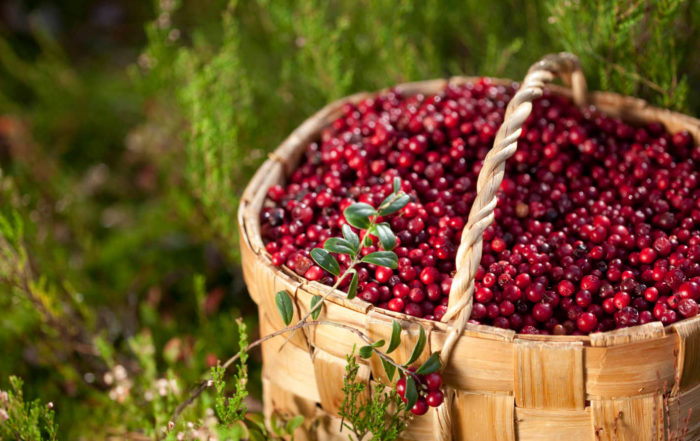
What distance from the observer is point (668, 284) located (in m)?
1.20

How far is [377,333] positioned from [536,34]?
1.50m

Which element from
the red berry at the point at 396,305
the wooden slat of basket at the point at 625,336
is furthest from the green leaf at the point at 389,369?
the wooden slat of basket at the point at 625,336

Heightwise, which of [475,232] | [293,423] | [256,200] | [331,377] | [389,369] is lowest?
[293,423]

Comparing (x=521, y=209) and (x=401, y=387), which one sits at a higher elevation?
(x=521, y=209)

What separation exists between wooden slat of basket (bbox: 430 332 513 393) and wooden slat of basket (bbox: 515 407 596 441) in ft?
0.21

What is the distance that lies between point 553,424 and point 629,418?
0.13 meters

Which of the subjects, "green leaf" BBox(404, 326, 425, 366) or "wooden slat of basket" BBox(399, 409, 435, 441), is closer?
"green leaf" BBox(404, 326, 425, 366)

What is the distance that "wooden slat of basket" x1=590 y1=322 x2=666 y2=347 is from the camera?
104 cm

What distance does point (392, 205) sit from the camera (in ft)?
3.73

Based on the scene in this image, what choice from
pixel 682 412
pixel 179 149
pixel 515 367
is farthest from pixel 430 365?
pixel 179 149

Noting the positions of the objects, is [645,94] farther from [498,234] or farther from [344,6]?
[344,6]

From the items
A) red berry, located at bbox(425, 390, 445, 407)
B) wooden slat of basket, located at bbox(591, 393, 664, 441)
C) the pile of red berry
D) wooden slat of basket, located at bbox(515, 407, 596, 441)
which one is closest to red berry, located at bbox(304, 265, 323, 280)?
the pile of red berry

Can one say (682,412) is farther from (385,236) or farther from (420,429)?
(385,236)

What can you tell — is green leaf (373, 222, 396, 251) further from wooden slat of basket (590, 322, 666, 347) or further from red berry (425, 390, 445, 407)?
wooden slat of basket (590, 322, 666, 347)
